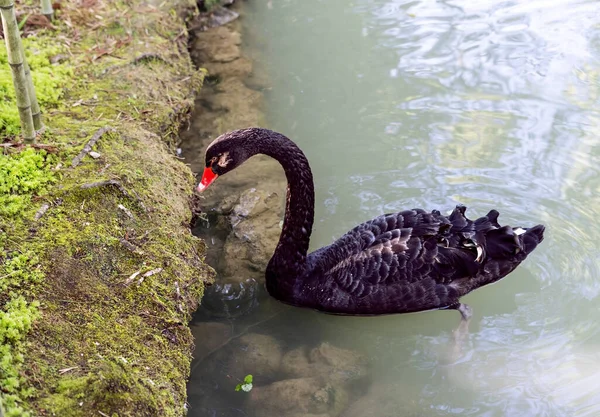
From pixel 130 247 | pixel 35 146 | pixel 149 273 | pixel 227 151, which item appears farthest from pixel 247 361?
pixel 35 146

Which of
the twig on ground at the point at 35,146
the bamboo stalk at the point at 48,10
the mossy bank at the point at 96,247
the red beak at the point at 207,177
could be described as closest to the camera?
the mossy bank at the point at 96,247

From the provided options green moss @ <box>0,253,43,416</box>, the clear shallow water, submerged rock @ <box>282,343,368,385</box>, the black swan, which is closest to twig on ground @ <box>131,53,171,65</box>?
the clear shallow water

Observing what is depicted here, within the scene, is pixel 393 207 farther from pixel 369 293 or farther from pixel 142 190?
pixel 142 190

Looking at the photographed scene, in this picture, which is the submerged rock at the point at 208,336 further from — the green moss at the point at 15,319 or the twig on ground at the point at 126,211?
the green moss at the point at 15,319

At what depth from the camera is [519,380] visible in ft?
11.7

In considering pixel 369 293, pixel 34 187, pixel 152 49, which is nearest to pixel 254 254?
pixel 369 293

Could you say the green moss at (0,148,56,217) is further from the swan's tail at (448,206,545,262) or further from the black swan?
the swan's tail at (448,206,545,262)

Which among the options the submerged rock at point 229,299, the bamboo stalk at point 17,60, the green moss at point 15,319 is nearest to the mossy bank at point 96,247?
the green moss at point 15,319

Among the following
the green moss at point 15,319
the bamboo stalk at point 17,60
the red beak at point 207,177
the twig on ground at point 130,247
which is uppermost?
the bamboo stalk at point 17,60

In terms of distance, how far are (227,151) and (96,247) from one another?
98 cm

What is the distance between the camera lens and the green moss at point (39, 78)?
3979 mm

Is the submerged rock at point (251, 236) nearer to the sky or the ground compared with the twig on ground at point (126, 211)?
nearer to the ground

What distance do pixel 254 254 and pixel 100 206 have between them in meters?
1.23

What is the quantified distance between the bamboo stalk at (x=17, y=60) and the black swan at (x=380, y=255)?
1060 millimetres
